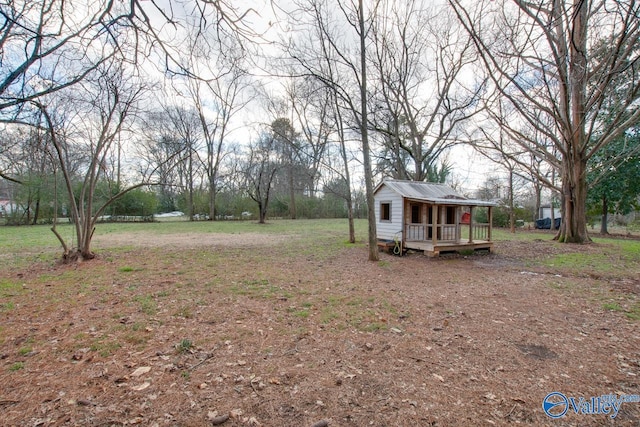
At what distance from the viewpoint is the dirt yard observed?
6.97ft

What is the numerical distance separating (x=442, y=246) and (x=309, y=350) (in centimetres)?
721

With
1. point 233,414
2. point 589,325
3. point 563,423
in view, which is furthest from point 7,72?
point 589,325

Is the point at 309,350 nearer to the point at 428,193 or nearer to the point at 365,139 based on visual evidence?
the point at 365,139

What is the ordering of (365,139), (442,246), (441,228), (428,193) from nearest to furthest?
(365,139)
(442,246)
(441,228)
(428,193)

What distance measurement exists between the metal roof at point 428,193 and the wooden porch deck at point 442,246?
1.34 meters

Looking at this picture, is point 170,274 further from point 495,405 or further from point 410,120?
point 410,120

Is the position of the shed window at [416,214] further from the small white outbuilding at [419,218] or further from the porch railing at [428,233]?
the porch railing at [428,233]

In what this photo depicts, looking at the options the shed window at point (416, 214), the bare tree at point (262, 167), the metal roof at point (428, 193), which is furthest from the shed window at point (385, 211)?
the bare tree at point (262, 167)

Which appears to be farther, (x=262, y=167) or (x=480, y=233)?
(x=262, y=167)

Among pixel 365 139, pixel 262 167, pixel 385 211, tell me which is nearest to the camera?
pixel 365 139

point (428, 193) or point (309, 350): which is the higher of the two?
point (428, 193)

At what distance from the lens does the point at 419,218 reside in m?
10.6

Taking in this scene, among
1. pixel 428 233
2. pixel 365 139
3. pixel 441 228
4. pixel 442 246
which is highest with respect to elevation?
pixel 365 139

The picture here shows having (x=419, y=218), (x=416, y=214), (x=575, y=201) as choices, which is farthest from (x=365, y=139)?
(x=575, y=201)
